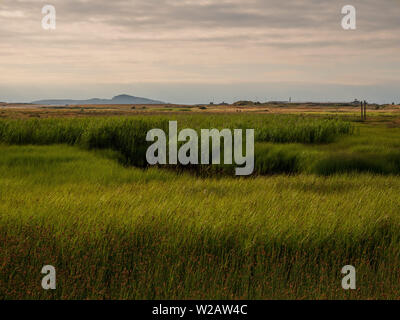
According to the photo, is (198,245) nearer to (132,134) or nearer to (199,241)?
(199,241)

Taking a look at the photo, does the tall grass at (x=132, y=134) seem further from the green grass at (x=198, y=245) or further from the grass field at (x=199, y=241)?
the green grass at (x=198, y=245)

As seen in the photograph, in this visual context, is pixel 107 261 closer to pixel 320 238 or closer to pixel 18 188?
pixel 320 238

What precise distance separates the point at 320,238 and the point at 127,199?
179 inches

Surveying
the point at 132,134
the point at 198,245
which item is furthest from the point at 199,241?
the point at 132,134

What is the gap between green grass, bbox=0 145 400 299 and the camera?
602 centimetres

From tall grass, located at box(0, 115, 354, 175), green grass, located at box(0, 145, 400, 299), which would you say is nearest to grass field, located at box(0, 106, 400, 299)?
green grass, located at box(0, 145, 400, 299)

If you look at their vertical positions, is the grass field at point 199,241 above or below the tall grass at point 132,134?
below

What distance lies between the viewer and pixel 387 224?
8.52m

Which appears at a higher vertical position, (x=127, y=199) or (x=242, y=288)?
(x=127, y=199)

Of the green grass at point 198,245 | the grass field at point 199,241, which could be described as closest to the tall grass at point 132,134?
the grass field at point 199,241

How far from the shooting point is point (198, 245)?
24.0ft

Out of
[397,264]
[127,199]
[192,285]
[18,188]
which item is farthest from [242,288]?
[18,188]

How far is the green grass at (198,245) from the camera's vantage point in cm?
602

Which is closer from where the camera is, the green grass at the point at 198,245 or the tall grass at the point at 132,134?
the green grass at the point at 198,245
